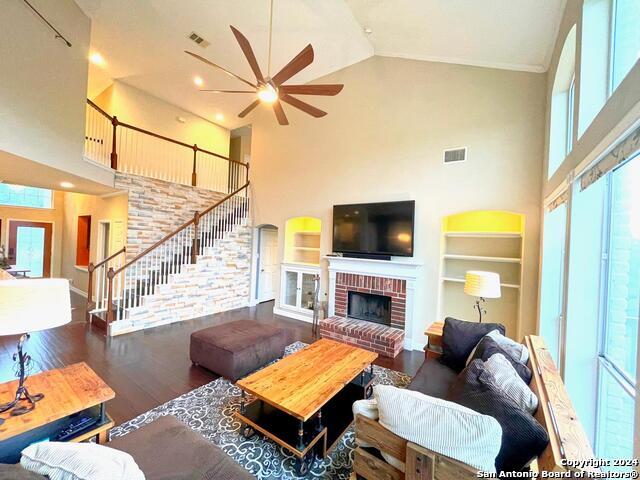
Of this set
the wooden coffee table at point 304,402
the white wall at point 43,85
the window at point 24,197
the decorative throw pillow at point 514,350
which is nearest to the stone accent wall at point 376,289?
Answer: the wooden coffee table at point 304,402

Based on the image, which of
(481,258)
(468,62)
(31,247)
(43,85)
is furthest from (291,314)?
(31,247)

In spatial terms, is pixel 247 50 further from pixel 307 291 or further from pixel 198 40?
pixel 307 291

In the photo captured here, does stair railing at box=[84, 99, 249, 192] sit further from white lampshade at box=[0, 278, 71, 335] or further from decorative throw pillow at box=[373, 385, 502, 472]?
decorative throw pillow at box=[373, 385, 502, 472]

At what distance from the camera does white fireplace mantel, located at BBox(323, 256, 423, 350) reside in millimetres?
4359

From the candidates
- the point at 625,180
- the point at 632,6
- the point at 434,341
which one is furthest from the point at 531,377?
the point at 632,6

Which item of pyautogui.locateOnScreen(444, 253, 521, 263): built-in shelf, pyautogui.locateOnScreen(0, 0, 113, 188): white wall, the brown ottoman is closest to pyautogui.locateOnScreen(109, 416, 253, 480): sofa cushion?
the brown ottoman

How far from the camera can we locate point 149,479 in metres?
1.26

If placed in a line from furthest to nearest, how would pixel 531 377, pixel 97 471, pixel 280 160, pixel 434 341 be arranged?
pixel 280 160
pixel 434 341
pixel 531 377
pixel 97 471

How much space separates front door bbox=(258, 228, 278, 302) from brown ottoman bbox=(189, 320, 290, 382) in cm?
344

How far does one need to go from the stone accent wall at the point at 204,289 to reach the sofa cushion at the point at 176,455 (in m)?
3.72

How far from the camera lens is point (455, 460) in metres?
1.24

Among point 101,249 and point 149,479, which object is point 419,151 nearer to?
point 149,479

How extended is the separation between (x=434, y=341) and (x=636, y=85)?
109 inches

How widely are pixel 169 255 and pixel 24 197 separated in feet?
22.7
